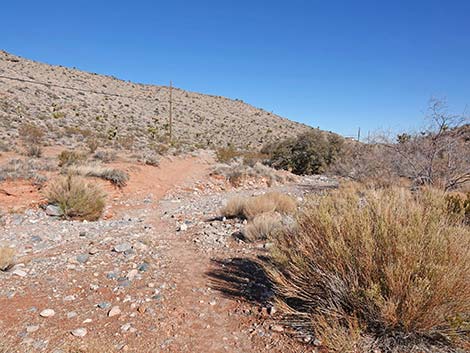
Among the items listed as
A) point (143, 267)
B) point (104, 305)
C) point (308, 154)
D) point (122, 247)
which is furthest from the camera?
point (308, 154)

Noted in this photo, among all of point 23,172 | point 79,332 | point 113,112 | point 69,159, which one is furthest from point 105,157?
point 113,112

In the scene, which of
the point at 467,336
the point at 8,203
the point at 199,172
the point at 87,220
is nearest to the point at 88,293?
the point at 467,336

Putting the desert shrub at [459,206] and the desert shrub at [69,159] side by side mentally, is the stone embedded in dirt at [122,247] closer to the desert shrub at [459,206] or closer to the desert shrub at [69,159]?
the desert shrub at [459,206]

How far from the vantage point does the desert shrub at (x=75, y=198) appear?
760 centimetres

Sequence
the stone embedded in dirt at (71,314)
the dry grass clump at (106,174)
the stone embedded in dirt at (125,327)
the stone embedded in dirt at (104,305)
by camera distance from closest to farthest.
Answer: the stone embedded in dirt at (125,327), the stone embedded in dirt at (71,314), the stone embedded in dirt at (104,305), the dry grass clump at (106,174)

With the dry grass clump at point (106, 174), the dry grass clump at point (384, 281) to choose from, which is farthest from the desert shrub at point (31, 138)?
the dry grass clump at point (384, 281)

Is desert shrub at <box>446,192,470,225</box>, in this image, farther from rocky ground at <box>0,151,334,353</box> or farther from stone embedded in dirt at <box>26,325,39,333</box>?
stone embedded in dirt at <box>26,325,39,333</box>

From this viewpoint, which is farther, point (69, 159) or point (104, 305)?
point (69, 159)

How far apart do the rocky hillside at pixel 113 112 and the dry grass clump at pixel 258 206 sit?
13.5 meters

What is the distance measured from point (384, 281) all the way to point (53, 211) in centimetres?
748

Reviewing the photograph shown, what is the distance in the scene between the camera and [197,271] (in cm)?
444

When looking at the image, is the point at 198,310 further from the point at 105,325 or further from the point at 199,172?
the point at 199,172

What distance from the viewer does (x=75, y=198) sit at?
7.74m

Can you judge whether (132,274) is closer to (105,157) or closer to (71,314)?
(71,314)
